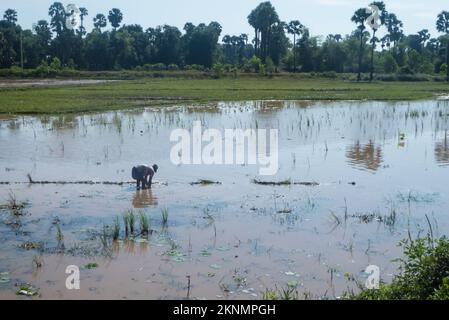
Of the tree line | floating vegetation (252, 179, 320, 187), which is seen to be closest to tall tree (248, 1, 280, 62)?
the tree line

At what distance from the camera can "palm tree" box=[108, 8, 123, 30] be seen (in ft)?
253

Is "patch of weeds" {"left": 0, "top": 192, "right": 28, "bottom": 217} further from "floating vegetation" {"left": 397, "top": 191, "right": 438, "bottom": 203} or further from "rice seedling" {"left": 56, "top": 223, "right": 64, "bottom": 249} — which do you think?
"floating vegetation" {"left": 397, "top": 191, "right": 438, "bottom": 203}

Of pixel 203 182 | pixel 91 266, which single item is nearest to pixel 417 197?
pixel 203 182

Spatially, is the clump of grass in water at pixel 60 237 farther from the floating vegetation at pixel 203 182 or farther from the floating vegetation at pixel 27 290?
the floating vegetation at pixel 203 182

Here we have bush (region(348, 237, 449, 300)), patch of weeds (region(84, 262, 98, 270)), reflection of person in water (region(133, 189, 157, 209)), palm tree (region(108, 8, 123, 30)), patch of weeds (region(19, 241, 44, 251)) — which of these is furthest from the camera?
palm tree (region(108, 8, 123, 30))

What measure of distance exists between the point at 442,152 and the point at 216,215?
8.06 m

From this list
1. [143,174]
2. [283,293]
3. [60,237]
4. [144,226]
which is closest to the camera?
[283,293]

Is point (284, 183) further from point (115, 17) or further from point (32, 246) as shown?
point (115, 17)

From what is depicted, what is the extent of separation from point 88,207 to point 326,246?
11.4 ft

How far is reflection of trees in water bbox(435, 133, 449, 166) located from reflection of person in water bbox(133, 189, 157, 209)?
677 cm

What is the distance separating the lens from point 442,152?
1359 centimetres

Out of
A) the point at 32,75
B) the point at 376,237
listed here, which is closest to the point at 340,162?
the point at 376,237
